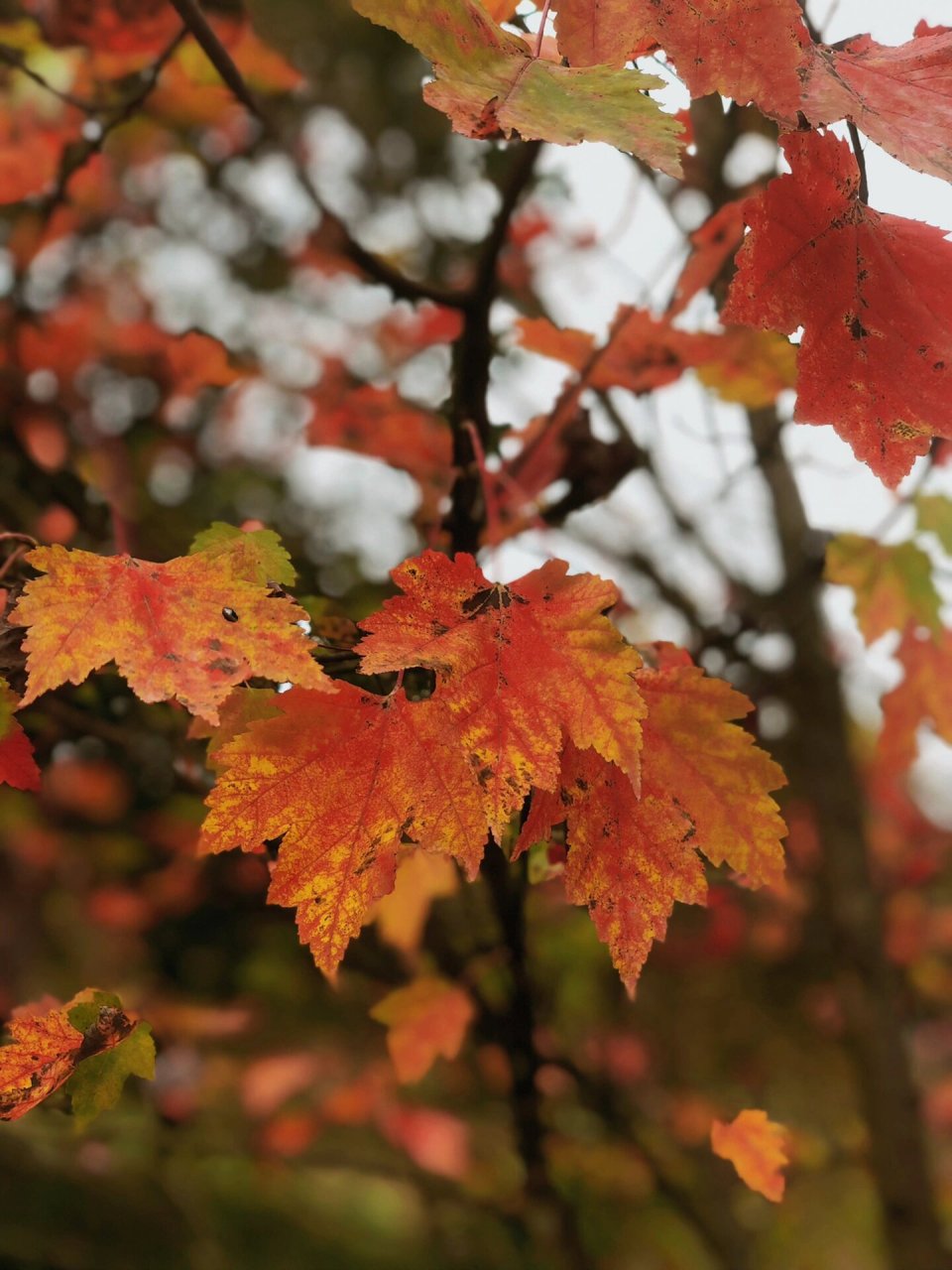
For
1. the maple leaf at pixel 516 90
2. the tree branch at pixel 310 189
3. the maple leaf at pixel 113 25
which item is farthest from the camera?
the maple leaf at pixel 113 25

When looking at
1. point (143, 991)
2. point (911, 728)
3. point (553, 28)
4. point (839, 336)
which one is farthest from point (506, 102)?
point (143, 991)

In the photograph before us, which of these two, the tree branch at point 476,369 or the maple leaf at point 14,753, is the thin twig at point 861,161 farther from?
the maple leaf at point 14,753

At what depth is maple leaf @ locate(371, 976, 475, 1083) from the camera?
125cm

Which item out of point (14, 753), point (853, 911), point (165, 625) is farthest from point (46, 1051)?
point (853, 911)

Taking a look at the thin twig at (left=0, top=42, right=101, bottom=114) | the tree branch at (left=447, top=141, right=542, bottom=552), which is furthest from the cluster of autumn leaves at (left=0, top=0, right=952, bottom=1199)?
the thin twig at (left=0, top=42, right=101, bottom=114)

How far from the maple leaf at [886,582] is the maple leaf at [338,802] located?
2.70 feet

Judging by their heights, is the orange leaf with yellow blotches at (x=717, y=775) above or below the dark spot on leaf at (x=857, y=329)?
below

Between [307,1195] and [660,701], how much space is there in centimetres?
320

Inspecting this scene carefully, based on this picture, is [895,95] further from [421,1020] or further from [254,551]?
[421,1020]

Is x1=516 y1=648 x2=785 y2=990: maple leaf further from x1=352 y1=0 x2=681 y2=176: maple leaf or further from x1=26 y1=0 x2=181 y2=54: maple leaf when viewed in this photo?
x1=26 y1=0 x2=181 y2=54: maple leaf

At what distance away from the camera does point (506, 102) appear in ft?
1.68

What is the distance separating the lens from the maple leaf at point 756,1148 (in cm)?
95

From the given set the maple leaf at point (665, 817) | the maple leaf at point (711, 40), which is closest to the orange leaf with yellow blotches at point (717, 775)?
the maple leaf at point (665, 817)

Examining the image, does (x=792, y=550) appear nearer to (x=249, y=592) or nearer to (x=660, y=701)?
(x=660, y=701)
